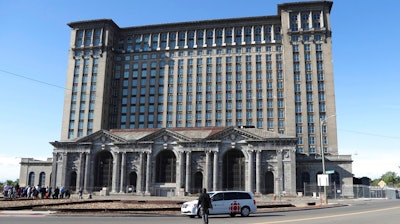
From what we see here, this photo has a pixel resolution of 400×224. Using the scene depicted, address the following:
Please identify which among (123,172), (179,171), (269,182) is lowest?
(269,182)

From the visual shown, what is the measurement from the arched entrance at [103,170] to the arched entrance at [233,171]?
80.4ft

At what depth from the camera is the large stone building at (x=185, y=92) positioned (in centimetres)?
7644

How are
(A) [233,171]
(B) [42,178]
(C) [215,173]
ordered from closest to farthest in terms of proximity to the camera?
(C) [215,173], (A) [233,171], (B) [42,178]

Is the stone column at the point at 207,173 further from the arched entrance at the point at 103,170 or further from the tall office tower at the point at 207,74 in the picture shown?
the tall office tower at the point at 207,74

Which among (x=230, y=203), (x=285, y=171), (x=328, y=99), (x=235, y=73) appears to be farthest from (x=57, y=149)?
(x=328, y=99)

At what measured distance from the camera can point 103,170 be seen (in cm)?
7875

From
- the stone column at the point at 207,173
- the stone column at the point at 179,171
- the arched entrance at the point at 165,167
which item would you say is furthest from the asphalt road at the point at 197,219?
the arched entrance at the point at 165,167

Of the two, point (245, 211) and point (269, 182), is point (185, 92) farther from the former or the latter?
point (245, 211)

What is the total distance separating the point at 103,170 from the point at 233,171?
92.7 ft

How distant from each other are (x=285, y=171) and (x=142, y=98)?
2378 inches

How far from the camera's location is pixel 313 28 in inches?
4163

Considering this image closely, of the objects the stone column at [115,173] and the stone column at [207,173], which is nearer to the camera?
the stone column at [207,173]

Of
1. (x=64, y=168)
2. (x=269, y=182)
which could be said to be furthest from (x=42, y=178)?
(x=269, y=182)

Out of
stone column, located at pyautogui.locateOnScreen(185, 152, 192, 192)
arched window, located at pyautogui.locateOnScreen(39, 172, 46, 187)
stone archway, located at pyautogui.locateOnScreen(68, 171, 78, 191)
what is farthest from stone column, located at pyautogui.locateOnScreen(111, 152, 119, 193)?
arched window, located at pyautogui.locateOnScreen(39, 172, 46, 187)
